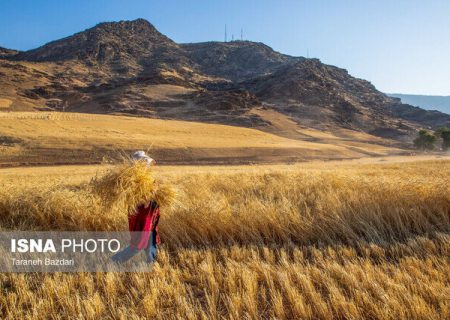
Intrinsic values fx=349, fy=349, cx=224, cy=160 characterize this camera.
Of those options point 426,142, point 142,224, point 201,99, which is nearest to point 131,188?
point 142,224

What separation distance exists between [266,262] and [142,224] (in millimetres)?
1776

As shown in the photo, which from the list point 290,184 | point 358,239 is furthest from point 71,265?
point 290,184

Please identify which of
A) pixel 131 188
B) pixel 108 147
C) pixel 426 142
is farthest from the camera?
pixel 426 142

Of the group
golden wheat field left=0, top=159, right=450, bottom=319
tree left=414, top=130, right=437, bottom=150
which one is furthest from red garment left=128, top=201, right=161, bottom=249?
tree left=414, top=130, right=437, bottom=150

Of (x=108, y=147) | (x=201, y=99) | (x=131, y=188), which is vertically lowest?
(x=108, y=147)

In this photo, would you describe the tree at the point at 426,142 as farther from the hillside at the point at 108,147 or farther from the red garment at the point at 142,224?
the red garment at the point at 142,224

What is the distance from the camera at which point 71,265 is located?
4.85 meters

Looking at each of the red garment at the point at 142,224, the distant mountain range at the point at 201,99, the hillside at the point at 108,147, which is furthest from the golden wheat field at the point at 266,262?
the distant mountain range at the point at 201,99

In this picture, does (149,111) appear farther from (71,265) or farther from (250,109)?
(71,265)

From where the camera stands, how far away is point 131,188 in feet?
16.8

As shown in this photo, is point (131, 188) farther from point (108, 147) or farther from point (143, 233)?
point (108, 147)

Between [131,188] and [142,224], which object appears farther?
[131,188]

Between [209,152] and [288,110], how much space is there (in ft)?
286

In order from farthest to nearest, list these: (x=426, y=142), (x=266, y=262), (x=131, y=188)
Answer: (x=426, y=142)
(x=131, y=188)
(x=266, y=262)
